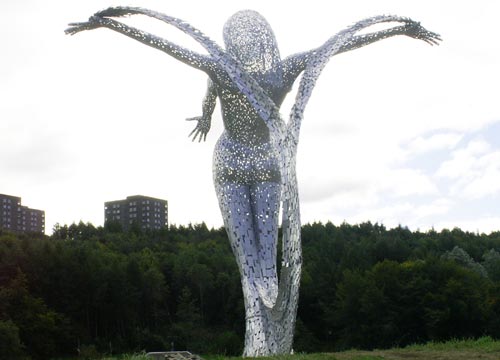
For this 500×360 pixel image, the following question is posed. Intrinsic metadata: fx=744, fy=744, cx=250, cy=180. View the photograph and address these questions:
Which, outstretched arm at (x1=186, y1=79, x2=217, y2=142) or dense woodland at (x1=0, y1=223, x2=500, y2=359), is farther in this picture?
dense woodland at (x1=0, y1=223, x2=500, y2=359)

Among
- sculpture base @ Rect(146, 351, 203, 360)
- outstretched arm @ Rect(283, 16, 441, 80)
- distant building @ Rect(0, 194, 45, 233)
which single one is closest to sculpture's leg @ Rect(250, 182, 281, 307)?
outstretched arm @ Rect(283, 16, 441, 80)

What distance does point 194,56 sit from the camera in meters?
15.1

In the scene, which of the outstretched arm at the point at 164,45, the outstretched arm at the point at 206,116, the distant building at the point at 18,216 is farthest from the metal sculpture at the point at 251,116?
the distant building at the point at 18,216

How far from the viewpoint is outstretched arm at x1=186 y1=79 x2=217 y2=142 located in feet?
57.6

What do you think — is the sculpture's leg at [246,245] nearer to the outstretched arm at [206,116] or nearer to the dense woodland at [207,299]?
the outstretched arm at [206,116]

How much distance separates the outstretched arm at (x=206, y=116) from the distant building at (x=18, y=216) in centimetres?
5167

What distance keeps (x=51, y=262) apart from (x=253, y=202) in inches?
754

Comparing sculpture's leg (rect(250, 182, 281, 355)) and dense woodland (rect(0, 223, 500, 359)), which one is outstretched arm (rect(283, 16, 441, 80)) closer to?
sculpture's leg (rect(250, 182, 281, 355))

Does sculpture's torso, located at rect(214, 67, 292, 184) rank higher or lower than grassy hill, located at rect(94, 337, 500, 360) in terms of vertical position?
higher

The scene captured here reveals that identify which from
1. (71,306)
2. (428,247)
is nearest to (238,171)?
(71,306)

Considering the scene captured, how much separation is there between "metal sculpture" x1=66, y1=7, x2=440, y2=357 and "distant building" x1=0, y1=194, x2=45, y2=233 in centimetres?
5421

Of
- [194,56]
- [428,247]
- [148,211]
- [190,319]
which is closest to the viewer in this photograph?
[194,56]

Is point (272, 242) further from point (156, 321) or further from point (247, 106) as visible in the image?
point (156, 321)

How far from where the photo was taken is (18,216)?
7094 centimetres
